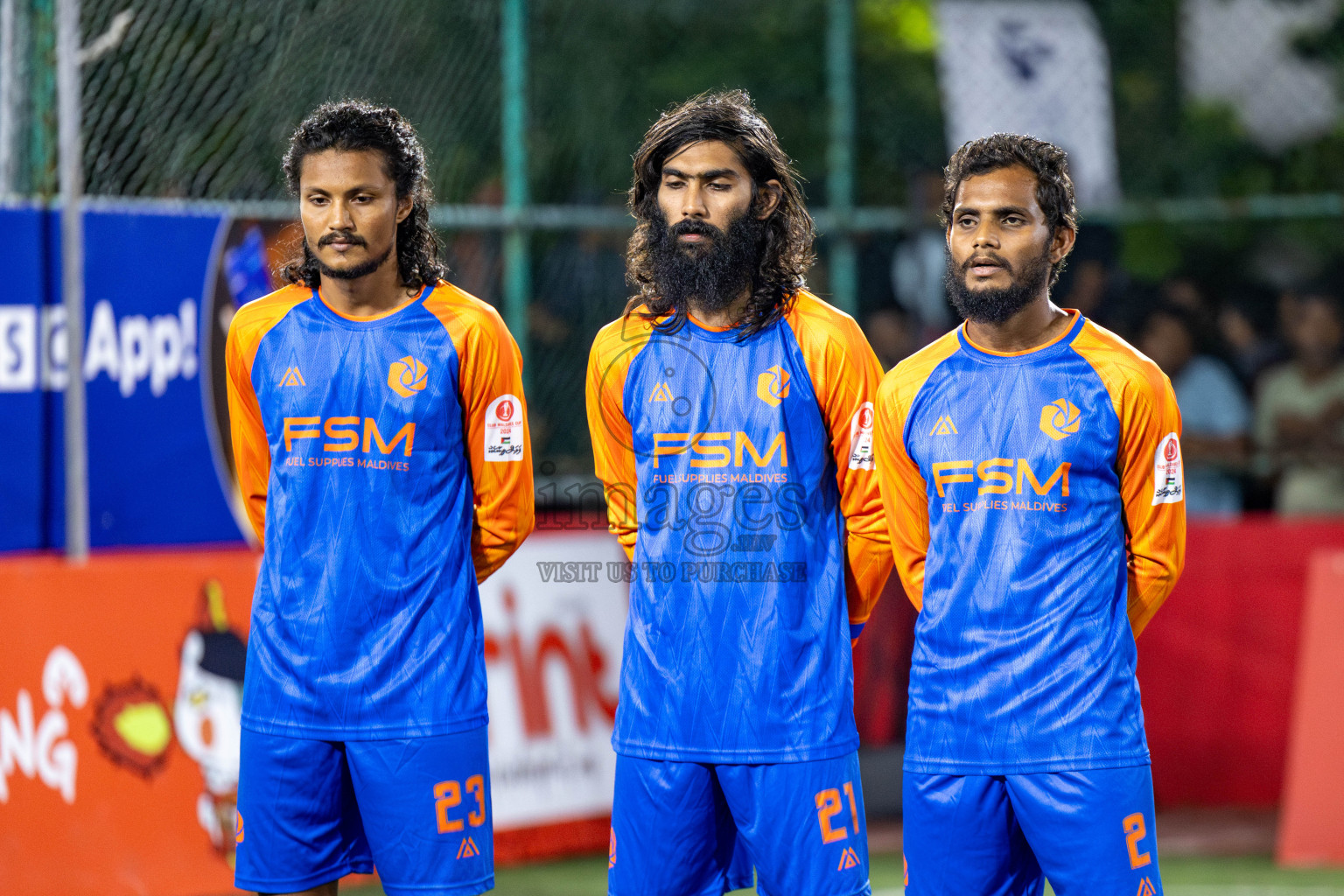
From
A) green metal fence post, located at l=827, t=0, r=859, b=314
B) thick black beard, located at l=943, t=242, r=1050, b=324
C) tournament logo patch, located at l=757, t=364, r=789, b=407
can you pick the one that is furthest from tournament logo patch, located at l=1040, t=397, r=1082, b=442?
green metal fence post, located at l=827, t=0, r=859, b=314

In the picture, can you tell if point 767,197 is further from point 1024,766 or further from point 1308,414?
point 1308,414

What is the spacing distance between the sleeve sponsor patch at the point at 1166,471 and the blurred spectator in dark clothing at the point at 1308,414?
488 centimetres

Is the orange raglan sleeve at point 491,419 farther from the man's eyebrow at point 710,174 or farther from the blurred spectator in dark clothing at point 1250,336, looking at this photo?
the blurred spectator in dark clothing at point 1250,336

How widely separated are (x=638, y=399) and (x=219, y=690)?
270cm

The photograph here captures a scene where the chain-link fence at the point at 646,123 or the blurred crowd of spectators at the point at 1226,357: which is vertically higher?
the chain-link fence at the point at 646,123

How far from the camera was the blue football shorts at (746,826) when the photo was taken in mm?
3791

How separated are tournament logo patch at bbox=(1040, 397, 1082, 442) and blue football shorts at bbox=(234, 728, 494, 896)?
156 cm

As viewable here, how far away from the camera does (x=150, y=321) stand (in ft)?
22.5

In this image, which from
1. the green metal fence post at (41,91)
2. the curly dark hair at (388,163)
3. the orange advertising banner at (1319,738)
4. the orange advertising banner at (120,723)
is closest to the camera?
the curly dark hair at (388,163)

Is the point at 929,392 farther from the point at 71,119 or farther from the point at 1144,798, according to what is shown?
the point at 71,119

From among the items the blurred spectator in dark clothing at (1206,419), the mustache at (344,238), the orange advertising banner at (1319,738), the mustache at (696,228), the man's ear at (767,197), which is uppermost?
the man's ear at (767,197)

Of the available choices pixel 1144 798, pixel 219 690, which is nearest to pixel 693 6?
pixel 219 690

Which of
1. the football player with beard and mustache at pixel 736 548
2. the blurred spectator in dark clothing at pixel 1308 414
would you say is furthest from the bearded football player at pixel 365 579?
the blurred spectator in dark clothing at pixel 1308 414

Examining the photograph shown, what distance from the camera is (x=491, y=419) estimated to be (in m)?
4.12
